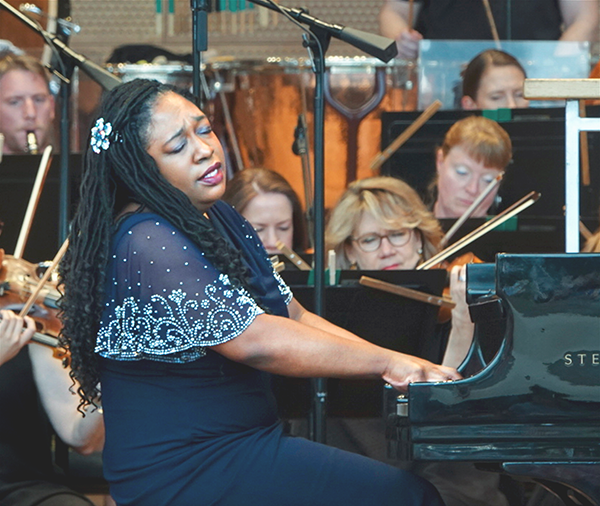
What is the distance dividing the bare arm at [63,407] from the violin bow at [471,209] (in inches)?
40.7

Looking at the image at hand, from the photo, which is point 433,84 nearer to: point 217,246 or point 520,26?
point 520,26

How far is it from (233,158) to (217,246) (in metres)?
2.23

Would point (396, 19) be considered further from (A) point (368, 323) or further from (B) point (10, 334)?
(B) point (10, 334)

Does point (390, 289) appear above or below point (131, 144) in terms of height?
below

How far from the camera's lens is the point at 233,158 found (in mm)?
3703

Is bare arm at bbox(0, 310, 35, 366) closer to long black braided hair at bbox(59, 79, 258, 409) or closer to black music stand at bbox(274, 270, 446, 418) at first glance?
long black braided hair at bbox(59, 79, 258, 409)

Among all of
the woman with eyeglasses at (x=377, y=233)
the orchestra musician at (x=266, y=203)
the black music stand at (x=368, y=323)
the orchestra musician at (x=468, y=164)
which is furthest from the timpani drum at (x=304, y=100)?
the black music stand at (x=368, y=323)

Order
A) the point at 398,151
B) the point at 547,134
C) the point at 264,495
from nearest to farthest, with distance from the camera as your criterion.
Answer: the point at 264,495 < the point at 547,134 < the point at 398,151

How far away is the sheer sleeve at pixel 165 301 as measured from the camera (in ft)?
4.75

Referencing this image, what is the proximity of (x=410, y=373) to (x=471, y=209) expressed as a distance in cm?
137

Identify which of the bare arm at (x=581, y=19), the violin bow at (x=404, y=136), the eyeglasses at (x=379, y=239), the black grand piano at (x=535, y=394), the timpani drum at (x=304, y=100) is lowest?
the black grand piano at (x=535, y=394)

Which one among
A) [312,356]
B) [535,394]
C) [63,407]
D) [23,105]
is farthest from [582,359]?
[23,105]

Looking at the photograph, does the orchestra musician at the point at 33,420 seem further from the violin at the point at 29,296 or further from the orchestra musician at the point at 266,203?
the orchestra musician at the point at 266,203

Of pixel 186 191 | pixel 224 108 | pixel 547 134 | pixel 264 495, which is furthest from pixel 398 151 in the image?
pixel 264 495
